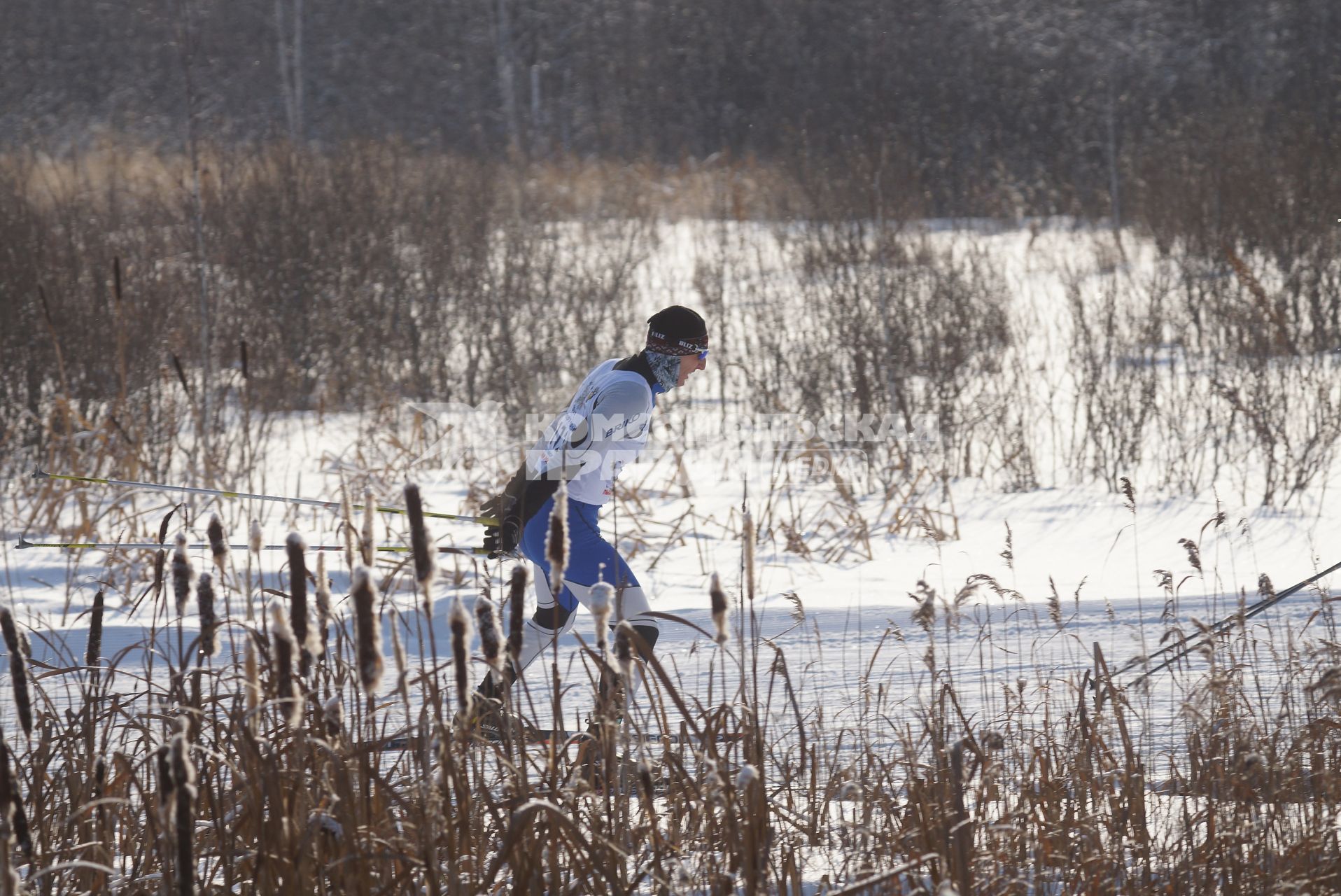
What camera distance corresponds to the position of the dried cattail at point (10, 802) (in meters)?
1.34

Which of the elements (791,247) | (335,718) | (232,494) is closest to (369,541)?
(335,718)

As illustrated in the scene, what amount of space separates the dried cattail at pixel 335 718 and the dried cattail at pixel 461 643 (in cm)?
49

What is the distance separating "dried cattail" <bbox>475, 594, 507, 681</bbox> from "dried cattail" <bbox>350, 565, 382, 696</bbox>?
19cm

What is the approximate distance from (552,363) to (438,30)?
2029cm

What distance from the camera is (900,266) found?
8820 millimetres

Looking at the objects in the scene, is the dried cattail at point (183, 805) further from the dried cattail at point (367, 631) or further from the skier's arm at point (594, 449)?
the skier's arm at point (594, 449)

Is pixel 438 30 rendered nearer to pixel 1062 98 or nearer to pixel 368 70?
pixel 368 70

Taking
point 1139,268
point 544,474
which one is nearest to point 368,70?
point 1139,268

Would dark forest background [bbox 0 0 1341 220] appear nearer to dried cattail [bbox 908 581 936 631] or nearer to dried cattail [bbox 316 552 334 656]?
dried cattail [bbox 908 581 936 631]

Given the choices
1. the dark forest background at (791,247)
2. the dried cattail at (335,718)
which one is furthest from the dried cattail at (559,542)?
the dark forest background at (791,247)

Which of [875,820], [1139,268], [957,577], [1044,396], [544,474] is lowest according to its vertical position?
[875,820]

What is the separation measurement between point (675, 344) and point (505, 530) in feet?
2.25

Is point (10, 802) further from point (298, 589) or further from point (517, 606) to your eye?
point (517, 606)

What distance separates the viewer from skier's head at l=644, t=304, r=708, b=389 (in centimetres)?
340
